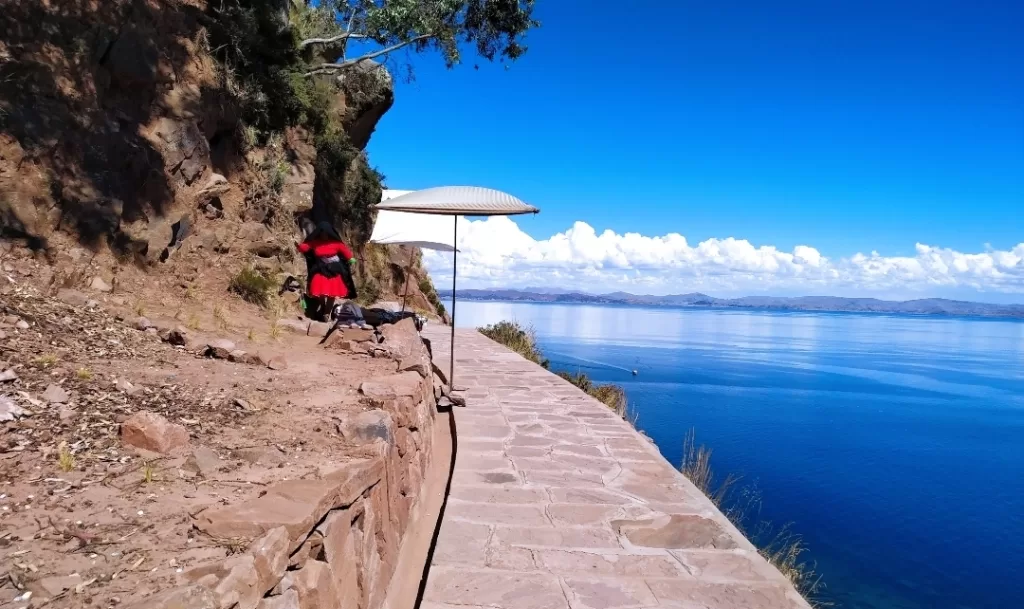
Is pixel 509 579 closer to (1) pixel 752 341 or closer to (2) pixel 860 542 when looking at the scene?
(2) pixel 860 542

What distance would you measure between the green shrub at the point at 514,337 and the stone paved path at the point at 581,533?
8.55 m

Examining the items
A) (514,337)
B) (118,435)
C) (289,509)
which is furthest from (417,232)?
(289,509)

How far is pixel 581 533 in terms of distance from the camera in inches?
153

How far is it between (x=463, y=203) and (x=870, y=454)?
31.2 feet

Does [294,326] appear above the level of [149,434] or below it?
above

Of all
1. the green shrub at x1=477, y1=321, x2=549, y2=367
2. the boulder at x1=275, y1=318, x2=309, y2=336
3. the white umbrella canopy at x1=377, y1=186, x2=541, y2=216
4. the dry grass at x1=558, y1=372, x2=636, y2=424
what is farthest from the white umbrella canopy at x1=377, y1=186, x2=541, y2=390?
the green shrub at x1=477, y1=321, x2=549, y2=367

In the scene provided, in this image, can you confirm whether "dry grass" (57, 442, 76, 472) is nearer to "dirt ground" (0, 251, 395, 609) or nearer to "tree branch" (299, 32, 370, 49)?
"dirt ground" (0, 251, 395, 609)

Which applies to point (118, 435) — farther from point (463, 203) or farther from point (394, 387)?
point (463, 203)

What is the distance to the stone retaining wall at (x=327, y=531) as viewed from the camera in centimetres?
187

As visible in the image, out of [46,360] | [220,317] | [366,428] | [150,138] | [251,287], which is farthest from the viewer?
[251,287]

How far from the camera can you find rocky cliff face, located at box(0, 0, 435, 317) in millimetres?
5496


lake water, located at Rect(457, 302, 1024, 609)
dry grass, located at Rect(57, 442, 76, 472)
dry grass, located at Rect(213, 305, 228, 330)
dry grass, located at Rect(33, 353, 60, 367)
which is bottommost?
lake water, located at Rect(457, 302, 1024, 609)

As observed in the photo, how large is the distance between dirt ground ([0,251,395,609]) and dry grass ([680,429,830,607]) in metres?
3.75

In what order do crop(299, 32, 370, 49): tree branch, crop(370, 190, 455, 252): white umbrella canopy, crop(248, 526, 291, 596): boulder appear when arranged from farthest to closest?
crop(370, 190, 455, 252): white umbrella canopy
crop(299, 32, 370, 49): tree branch
crop(248, 526, 291, 596): boulder
